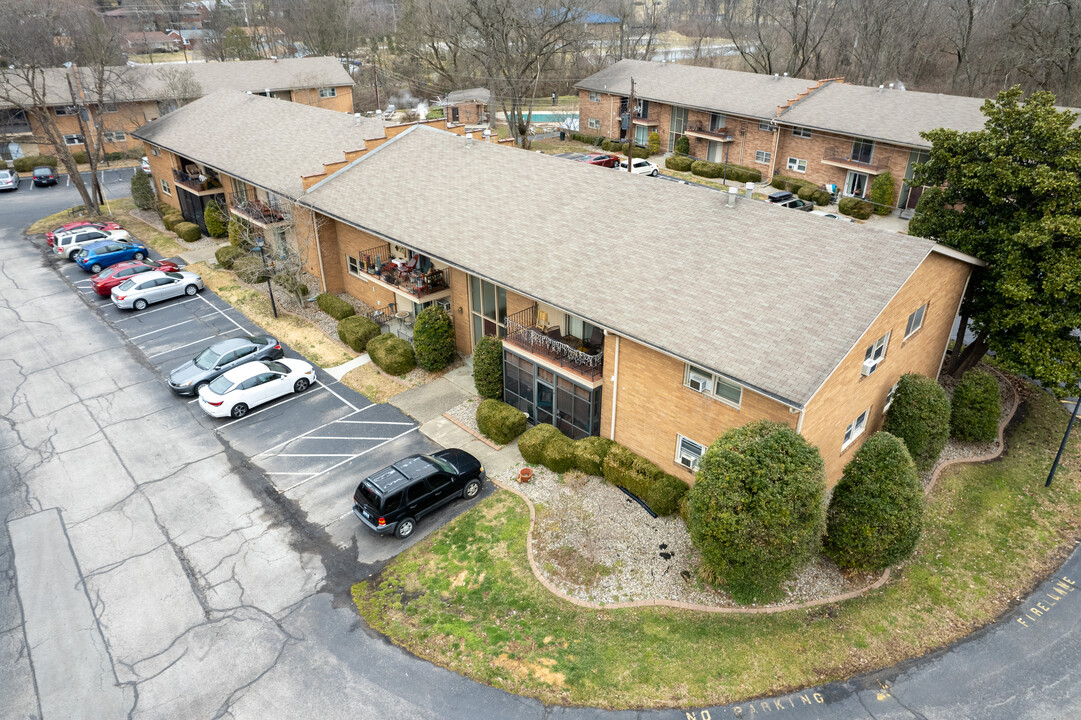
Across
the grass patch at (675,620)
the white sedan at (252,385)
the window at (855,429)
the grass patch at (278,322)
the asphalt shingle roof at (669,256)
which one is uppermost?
the asphalt shingle roof at (669,256)

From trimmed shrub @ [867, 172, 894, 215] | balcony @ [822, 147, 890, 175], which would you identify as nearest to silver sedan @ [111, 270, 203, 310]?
balcony @ [822, 147, 890, 175]

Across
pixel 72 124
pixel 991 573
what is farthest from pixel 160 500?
pixel 72 124

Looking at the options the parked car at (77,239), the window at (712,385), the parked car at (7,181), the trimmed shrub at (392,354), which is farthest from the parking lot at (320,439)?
the parked car at (7,181)

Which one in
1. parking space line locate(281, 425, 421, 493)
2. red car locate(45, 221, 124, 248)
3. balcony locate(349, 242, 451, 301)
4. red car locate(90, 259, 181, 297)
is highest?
balcony locate(349, 242, 451, 301)

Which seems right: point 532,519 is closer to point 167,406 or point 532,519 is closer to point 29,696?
point 29,696

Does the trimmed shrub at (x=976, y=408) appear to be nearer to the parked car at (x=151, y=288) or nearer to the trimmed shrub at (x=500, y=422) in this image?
the trimmed shrub at (x=500, y=422)

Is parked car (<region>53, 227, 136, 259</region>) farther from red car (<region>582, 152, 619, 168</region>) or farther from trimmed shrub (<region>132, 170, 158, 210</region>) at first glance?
red car (<region>582, 152, 619, 168</region>)

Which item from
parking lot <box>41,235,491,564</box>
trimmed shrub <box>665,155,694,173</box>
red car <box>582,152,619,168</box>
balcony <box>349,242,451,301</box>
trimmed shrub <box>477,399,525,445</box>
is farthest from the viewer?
trimmed shrub <box>665,155,694,173</box>

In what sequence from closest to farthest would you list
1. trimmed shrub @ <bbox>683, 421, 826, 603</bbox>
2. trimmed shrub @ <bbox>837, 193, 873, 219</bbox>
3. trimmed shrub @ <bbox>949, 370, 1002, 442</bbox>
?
trimmed shrub @ <bbox>683, 421, 826, 603</bbox>
trimmed shrub @ <bbox>949, 370, 1002, 442</bbox>
trimmed shrub @ <bbox>837, 193, 873, 219</bbox>
